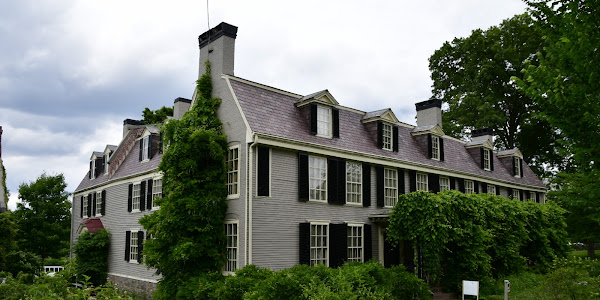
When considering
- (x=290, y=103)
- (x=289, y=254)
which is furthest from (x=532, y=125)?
(x=289, y=254)

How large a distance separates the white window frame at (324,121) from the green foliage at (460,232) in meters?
3.76

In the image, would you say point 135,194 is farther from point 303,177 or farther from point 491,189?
point 491,189

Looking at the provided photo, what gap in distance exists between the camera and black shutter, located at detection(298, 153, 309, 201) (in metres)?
15.9

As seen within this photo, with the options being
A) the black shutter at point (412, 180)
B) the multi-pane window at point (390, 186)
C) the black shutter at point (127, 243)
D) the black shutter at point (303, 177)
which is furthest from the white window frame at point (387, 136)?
the black shutter at point (127, 243)

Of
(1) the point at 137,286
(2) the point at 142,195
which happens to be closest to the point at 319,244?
(1) the point at 137,286

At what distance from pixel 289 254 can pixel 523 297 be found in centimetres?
832

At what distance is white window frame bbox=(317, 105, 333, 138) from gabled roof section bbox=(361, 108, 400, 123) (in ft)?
9.82

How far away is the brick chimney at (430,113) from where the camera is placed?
26422mm

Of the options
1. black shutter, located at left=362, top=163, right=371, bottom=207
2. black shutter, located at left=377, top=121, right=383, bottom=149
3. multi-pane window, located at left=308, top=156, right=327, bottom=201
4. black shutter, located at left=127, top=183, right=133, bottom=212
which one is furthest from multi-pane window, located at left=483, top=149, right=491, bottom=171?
black shutter, located at left=127, top=183, right=133, bottom=212

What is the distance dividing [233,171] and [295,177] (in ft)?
6.98

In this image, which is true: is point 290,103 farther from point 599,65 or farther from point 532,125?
point 532,125

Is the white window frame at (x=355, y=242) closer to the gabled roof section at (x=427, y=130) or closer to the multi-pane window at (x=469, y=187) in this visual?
the gabled roof section at (x=427, y=130)

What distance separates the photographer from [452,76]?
40812mm

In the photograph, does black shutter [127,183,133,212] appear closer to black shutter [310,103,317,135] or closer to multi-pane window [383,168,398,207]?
black shutter [310,103,317,135]
